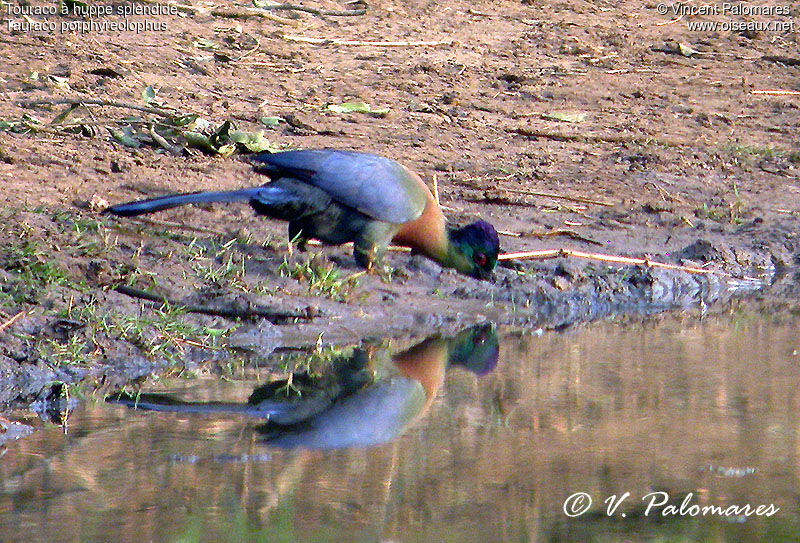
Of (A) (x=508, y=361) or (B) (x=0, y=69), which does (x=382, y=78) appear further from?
(A) (x=508, y=361)

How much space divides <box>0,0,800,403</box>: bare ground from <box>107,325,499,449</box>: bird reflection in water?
52 cm

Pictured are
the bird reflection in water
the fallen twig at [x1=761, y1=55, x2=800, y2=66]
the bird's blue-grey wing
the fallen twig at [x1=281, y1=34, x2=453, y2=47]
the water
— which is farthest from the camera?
the fallen twig at [x1=761, y1=55, x2=800, y2=66]

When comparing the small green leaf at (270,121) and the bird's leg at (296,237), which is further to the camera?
the small green leaf at (270,121)

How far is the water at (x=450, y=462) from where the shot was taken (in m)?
3.41

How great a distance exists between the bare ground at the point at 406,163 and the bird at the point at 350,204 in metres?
0.19

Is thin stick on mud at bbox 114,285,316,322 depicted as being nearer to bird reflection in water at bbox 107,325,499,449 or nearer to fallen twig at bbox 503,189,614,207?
bird reflection in water at bbox 107,325,499,449

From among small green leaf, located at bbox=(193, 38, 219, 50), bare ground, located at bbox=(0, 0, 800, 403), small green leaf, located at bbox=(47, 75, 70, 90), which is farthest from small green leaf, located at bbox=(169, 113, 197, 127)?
small green leaf, located at bbox=(193, 38, 219, 50)

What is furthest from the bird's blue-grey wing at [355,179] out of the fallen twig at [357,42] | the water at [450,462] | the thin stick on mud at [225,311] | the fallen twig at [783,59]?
the fallen twig at [783,59]

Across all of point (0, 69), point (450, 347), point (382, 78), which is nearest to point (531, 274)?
point (450, 347)

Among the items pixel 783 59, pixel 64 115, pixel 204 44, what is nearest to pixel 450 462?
pixel 64 115

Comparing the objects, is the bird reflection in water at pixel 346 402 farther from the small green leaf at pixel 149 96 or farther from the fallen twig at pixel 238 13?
the fallen twig at pixel 238 13

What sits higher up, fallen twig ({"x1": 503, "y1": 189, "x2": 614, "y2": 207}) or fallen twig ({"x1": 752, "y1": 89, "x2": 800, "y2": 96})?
fallen twig ({"x1": 752, "y1": 89, "x2": 800, "y2": 96})

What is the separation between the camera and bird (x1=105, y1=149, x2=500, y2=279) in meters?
6.30

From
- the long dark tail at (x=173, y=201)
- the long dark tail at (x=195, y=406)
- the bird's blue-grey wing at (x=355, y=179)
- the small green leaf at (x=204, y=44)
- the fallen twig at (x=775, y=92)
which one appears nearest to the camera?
the long dark tail at (x=195, y=406)
